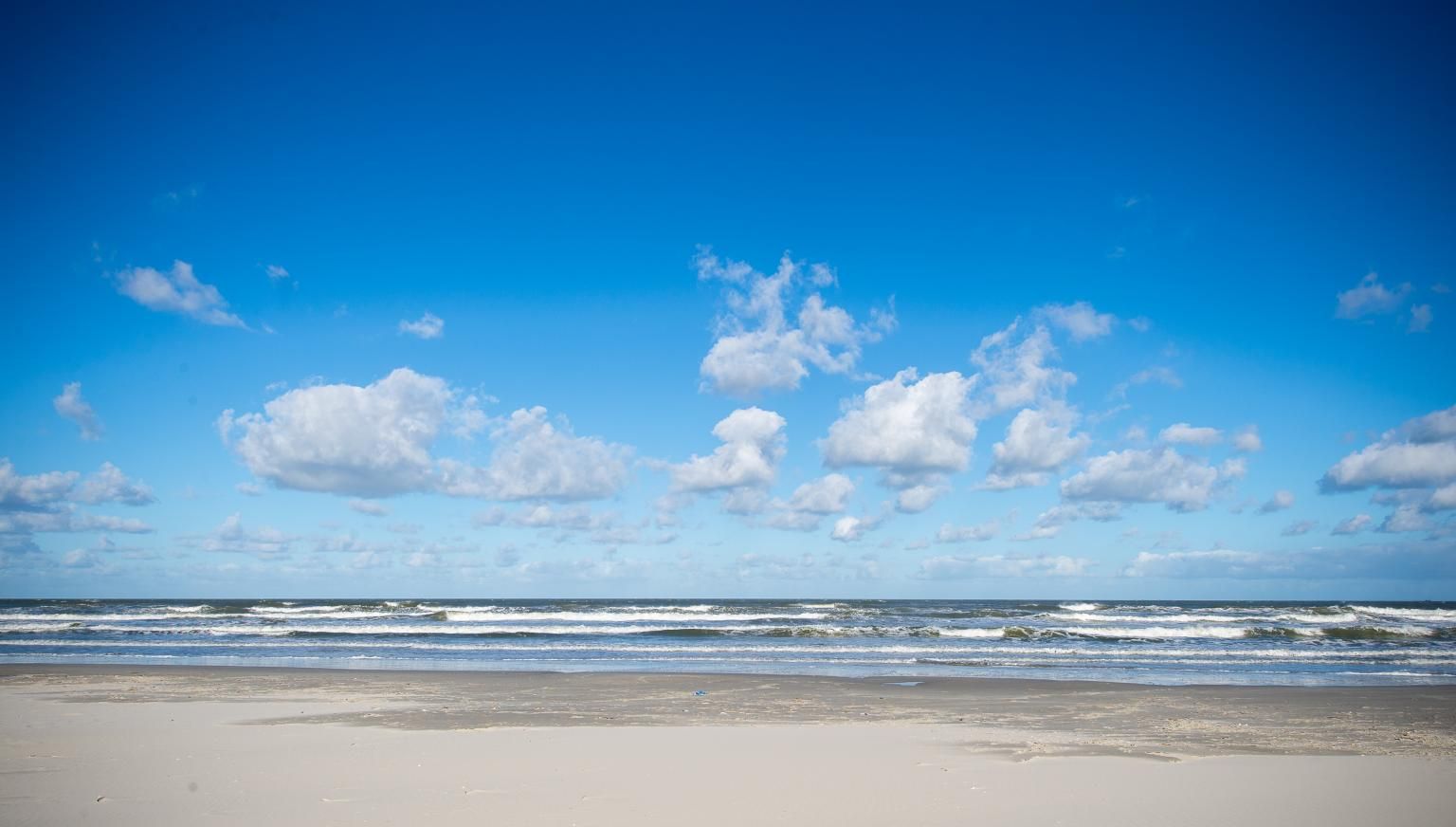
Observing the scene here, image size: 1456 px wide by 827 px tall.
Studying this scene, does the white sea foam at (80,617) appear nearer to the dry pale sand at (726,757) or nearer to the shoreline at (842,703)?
the shoreline at (842,703)

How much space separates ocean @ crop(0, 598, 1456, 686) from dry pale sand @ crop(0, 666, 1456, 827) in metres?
5.84

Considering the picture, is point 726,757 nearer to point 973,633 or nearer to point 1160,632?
point 973,633

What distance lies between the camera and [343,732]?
455 inches

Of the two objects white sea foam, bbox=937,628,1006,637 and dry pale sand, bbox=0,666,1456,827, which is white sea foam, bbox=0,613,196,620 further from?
dry pale sand, bbox=0,666,1456,827

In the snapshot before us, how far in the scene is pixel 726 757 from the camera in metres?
9.74

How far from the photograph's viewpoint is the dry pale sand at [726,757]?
287 inches

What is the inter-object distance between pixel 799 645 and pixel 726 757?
22.9 metres

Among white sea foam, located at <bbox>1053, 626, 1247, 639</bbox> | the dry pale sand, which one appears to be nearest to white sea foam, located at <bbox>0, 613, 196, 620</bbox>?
the dry pale sand

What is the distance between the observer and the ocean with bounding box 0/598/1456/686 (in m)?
22.4

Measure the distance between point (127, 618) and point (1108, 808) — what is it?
197ft

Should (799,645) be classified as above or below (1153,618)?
above

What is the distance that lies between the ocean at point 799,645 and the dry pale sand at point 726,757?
19.2 ft

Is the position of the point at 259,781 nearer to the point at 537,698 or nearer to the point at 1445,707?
the point at 537,698

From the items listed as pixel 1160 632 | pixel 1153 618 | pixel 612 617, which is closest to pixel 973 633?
pixel 1160 632
